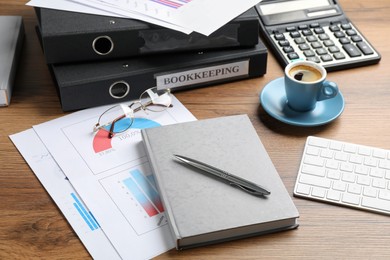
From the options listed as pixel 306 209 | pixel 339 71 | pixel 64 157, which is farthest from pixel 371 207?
pixel 64 157

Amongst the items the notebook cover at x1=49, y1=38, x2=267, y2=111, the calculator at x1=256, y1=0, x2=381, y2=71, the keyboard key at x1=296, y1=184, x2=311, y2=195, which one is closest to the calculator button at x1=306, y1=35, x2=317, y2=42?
the calculator at x1=256, y1=0, x2=381, y2=71

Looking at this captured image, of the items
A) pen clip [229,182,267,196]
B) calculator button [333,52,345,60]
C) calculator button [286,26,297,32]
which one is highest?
calculator button [286,26,297,32]

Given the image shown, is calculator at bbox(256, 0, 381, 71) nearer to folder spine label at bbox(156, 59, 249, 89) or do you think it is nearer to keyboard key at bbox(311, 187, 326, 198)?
folder spine label at bbox(156, 59, 249, 89)

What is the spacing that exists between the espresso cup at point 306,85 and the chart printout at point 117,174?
171mm

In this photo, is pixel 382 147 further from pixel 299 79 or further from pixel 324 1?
pixel 324 1

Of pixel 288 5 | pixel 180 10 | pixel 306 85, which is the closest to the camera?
pixel 306 85

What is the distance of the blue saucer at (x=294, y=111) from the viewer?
1.01 meters

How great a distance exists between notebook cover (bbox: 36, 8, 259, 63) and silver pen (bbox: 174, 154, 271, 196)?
253 mm

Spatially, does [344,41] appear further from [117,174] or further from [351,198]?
[117,174]

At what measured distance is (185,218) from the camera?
32.3 inches

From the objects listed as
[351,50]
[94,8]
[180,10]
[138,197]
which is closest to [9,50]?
[94,8]

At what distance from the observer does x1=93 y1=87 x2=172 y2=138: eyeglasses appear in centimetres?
101

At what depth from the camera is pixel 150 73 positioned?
1.05 m

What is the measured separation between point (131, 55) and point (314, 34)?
0.36 metres
